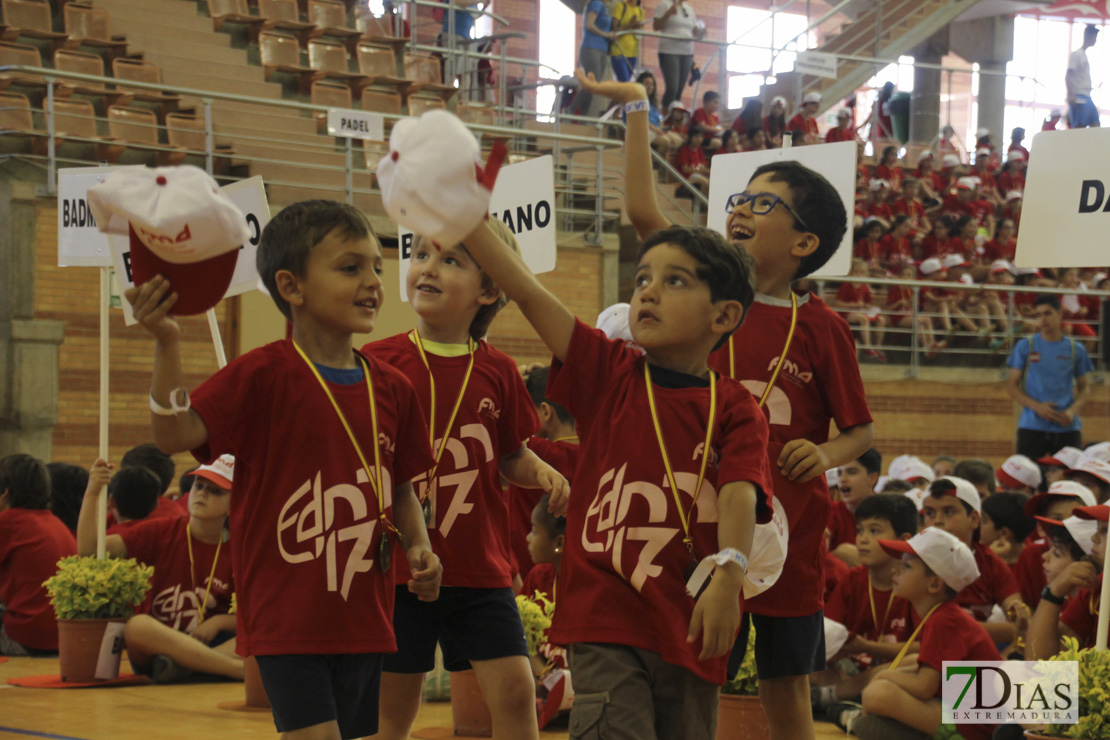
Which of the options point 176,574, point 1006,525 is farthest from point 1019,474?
point 176,574

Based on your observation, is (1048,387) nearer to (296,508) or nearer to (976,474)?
(976,474)

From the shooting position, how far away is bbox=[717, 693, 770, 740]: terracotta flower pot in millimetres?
5238

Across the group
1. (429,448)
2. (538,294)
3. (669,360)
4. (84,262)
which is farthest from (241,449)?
(84,262)

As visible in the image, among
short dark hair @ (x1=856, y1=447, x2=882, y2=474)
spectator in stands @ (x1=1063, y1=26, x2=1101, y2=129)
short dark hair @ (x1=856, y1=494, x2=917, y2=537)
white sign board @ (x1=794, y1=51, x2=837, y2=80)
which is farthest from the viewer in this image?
spectator in stands @ (x1=1063, y1=26, x2=1101, y2=129)

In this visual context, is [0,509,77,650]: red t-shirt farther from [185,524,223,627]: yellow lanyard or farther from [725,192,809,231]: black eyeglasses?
[725,192,809,231]: black eyeglasses

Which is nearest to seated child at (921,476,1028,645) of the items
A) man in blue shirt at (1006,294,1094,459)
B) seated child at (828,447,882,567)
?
seated child at (828,447,882,567)

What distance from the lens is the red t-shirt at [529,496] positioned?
530cm

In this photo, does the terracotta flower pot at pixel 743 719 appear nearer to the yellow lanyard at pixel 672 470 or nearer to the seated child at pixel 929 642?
the seated child at pixel 929 642

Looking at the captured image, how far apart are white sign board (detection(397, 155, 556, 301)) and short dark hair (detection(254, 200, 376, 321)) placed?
3207 millimetres

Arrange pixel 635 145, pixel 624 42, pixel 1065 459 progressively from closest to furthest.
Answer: pixel 635 145 → pixel 1065 459 → pixel 624 42

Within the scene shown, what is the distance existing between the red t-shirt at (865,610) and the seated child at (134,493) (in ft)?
13.6

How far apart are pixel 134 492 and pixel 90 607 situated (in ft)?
3.88

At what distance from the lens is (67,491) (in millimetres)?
9023

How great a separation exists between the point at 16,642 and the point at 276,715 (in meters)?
5.86
